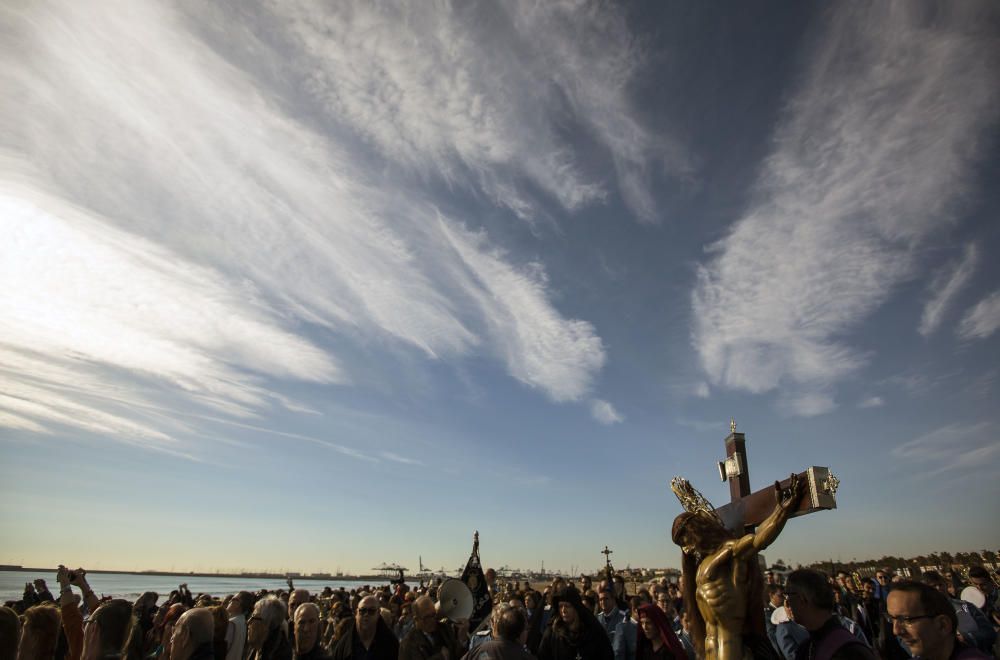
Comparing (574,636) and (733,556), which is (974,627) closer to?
(574,636)

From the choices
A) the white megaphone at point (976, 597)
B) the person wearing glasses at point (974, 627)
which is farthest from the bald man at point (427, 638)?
the white megaphone at point (976, 597)

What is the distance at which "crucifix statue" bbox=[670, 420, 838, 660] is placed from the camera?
148 inches

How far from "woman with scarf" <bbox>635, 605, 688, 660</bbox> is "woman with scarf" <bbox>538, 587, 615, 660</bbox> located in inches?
23.0

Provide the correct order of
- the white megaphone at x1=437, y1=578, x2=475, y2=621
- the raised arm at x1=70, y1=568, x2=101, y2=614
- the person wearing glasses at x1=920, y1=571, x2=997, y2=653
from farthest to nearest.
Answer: the raised arm at x1=70, y1=568, x2=101, y2=614, the person wearing glasses at x1=920, y1=571, x2=997, y2=653, the white megaphone at x1=437, y1=578, x2=475, y2=621

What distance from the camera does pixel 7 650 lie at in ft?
11.8

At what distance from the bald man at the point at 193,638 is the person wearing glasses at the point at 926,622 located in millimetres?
5080

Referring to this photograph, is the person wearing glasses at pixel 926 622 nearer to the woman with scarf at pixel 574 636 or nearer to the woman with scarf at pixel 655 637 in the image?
the woman with scarf at pixel 655 637

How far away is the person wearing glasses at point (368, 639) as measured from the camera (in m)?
6.50

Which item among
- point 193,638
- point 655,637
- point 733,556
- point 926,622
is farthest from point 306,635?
point 926,622

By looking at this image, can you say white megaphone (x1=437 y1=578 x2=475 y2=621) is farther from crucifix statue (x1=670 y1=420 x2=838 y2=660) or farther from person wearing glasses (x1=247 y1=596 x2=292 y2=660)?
crucifix statue (x1=670 y1=420 x2=838 y2=660)

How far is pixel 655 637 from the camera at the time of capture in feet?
20.2

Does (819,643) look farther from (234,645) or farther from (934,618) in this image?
(234,645)

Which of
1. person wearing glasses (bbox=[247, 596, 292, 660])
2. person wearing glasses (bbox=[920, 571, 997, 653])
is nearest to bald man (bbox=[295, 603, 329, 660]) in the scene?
person wearing glasses (bbox=[247, 596, 292, 660])

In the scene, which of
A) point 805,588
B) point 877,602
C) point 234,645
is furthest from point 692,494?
point 877,602
